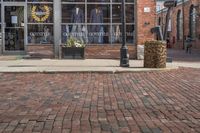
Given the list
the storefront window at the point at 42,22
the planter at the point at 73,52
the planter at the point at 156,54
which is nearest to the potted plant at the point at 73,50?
the planter at the point at 73,52

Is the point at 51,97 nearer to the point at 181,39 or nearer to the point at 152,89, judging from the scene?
the point at 152,89

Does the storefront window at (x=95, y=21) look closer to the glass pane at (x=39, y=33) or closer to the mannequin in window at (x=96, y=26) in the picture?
the mannequin in window at (x=96, y=26)

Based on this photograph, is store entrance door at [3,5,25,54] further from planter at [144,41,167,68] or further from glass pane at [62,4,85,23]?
planter at [144,41,167,68]

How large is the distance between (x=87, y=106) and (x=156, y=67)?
9303 mm

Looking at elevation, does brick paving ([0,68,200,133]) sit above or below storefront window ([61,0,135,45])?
below

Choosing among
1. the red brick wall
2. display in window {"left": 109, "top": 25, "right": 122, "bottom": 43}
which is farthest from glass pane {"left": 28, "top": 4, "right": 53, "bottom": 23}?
the red brick wall

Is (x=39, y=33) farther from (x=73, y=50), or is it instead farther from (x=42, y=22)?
(x=73, y=50)

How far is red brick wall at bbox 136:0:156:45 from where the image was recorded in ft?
80.7

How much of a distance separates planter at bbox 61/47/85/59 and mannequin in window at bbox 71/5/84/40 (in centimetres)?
140

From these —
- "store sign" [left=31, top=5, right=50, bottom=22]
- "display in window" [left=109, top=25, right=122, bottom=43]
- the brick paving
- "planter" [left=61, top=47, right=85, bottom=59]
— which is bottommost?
the brick paving

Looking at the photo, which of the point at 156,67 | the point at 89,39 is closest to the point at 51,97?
the point at 156,67

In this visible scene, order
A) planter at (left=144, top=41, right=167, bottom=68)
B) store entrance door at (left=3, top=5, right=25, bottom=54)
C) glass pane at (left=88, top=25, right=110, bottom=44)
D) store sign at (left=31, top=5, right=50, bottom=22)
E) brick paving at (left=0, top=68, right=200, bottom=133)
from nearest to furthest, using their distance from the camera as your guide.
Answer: brick paving at (left=0, top=68, right=200, bottom=133) < planter at (left=144, top=41, right=167, bottom=68) < store sign at (left=31, top=5, right=50, bottom=22) < store entrance door at (left=3, top=5, right=25, bottom=54) < glass pane at (left=88, top=25, right=110, bottom=44)

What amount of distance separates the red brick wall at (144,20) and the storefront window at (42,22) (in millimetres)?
4415

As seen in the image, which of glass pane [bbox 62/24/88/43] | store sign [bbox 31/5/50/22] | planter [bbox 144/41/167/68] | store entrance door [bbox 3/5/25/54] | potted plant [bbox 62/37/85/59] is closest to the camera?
planter [bbox 144/41/167/68]
